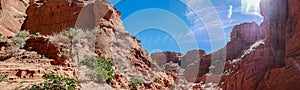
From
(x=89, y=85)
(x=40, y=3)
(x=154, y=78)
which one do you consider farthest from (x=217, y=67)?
(x=89, y=85)

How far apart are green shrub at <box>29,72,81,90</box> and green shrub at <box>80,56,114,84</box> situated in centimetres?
301

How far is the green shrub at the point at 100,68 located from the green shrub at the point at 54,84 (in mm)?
3006

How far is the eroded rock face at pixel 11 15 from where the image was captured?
18.8 m

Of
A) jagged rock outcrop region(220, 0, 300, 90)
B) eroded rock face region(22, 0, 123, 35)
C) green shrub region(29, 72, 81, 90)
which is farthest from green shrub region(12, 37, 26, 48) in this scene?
jagged rock outcrop region(220, 0, 300, 90)

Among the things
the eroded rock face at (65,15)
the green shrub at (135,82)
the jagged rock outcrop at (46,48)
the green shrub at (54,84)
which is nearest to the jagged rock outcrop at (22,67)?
the jagged rock outcrop at (46,48)

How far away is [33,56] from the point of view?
12977 millimetres

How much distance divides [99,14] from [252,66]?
40.4 feet

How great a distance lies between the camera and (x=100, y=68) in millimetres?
15273

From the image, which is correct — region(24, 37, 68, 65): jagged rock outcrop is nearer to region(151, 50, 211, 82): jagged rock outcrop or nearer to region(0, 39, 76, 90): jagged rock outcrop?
region(0, 39, 76, 90): jagged rock outcrop

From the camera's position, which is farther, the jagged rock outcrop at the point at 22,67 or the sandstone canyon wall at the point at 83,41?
the sandstone canyon wall at the point at 83,41

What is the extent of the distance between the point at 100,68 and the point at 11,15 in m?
10.9

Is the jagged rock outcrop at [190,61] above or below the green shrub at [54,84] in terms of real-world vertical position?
above

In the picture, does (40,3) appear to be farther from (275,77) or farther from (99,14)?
(275,77)

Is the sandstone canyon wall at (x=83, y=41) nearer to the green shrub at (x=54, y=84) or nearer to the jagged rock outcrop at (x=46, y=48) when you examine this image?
the jagged rock outcrop at (x=46, y=48)
